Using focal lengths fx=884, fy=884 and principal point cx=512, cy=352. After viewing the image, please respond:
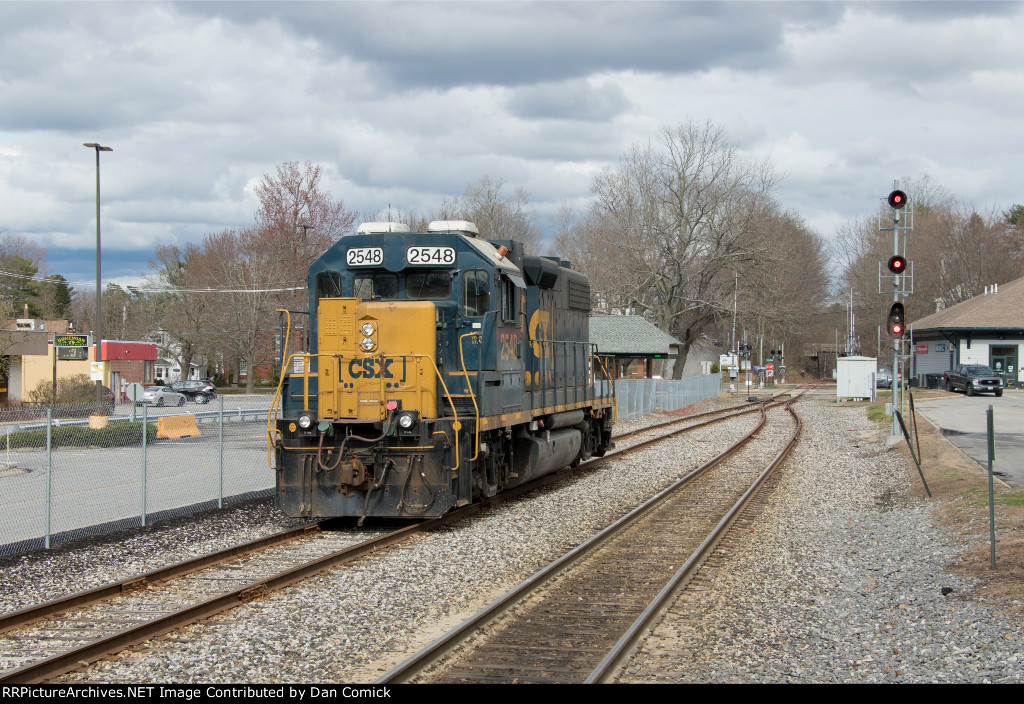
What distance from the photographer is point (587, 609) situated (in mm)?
7664

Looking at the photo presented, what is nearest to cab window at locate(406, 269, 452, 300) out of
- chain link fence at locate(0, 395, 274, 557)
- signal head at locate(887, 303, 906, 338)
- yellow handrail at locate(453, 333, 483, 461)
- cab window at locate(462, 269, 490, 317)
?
cab window at locate(462, 269, 490, 317)

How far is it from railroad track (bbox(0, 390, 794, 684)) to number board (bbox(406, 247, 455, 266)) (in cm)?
349

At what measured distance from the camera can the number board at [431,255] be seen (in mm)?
11805

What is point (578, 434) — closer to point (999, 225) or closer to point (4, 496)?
point (4, 496)

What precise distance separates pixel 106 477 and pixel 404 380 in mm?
5505

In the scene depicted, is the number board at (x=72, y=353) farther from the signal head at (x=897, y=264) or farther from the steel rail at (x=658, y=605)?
the steel rail at (x=658, y=605)

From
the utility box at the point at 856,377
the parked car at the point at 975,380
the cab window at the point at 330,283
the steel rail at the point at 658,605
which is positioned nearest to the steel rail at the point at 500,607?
the steel rail at the point at 658,605

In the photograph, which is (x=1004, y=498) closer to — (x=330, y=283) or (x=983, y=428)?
(x=330, y=283)

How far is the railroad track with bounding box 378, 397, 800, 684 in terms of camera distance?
604cm

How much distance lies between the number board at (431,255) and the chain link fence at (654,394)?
16.6 metres

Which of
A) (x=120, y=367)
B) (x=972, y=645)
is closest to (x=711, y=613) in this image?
(x=972, y=645)

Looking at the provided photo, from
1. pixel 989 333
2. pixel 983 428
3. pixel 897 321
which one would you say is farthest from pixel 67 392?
pixel 989 333

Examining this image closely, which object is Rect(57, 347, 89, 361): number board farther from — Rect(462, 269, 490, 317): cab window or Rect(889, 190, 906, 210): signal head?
Rect(889, 190, 906, 210): signal head

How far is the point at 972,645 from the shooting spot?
6.55 metres
